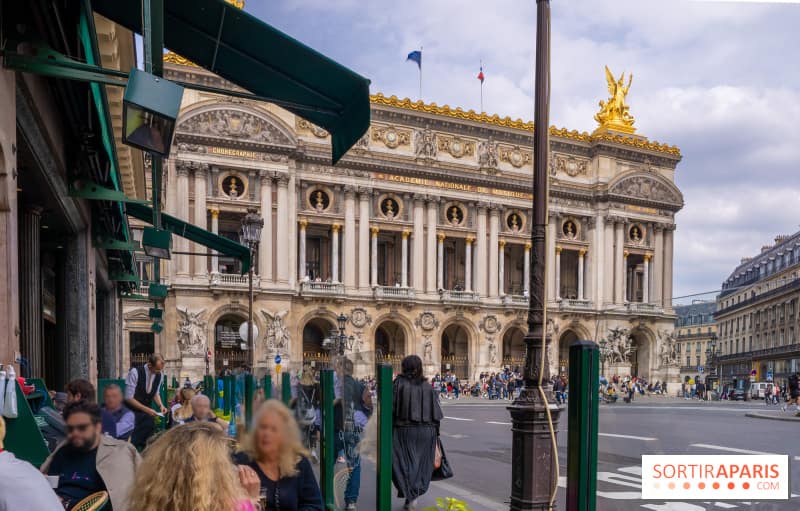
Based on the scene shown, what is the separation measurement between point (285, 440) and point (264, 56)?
130 inches

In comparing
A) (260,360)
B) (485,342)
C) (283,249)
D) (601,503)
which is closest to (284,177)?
(283,249)

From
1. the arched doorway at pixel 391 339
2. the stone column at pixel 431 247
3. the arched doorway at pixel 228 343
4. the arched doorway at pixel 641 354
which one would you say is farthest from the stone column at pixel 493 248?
the arched doorway at pixel 228 343

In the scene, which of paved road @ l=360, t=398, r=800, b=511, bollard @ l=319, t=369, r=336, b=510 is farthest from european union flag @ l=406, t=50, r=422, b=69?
bollard @ l=319, t=369, r=336, b=510

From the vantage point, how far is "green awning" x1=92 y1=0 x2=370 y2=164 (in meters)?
5.67

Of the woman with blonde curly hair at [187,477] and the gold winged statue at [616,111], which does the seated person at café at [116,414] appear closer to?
the woman with blonde curly hair at [187,477]

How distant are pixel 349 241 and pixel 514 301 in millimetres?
13151

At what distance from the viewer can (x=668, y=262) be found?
57.0 metres

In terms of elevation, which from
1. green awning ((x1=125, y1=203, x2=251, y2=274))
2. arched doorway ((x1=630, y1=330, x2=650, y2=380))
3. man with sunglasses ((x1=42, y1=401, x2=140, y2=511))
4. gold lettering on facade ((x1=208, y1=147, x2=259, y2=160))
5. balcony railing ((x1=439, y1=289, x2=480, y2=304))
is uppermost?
gold lettering on facade ((x1=208, y1=147, x2=259, y2=160))

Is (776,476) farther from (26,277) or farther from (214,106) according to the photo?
(214,106)

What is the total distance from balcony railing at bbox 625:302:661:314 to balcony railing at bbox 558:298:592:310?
11.6 feet

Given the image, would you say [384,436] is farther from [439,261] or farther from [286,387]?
[439,261]

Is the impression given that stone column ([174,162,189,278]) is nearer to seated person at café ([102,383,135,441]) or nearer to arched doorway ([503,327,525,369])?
→ arched doorway ([503,327,525,369])

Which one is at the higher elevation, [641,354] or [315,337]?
[315,337]

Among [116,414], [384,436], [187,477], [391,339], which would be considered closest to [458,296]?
[391,339]
